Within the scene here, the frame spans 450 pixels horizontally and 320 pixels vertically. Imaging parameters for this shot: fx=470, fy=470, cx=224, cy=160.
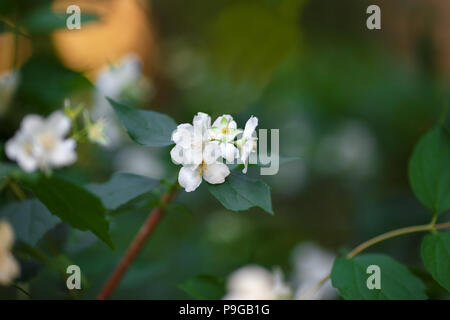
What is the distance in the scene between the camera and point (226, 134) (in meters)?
0.48

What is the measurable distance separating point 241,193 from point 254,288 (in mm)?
198

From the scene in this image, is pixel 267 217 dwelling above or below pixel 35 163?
below

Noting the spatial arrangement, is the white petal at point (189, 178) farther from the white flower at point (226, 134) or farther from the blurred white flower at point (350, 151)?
the blurred white flower at point (350, 151)

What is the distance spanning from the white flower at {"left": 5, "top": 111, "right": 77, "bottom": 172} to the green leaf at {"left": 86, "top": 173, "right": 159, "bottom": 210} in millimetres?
59

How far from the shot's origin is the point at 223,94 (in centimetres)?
187

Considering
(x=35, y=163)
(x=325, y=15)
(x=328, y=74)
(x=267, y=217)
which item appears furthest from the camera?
(x=325, y=15)

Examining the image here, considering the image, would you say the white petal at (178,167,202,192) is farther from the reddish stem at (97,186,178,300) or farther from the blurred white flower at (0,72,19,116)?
the blurred white flower at (0,72,19,116)

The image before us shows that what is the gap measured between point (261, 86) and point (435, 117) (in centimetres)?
65

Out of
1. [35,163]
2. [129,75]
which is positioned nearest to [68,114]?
[35,163]

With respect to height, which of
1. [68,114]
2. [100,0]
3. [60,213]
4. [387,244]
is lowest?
[387,244]

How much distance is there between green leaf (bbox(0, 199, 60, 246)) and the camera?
18.8 inches

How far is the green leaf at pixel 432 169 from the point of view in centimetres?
57

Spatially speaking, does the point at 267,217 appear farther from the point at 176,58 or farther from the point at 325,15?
the point at 325,15

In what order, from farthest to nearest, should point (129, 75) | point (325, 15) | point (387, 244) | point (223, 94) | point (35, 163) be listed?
point (325, 15) < point (223, 94) < point (387, 244) < point (129, 75) < point (35, 163)
